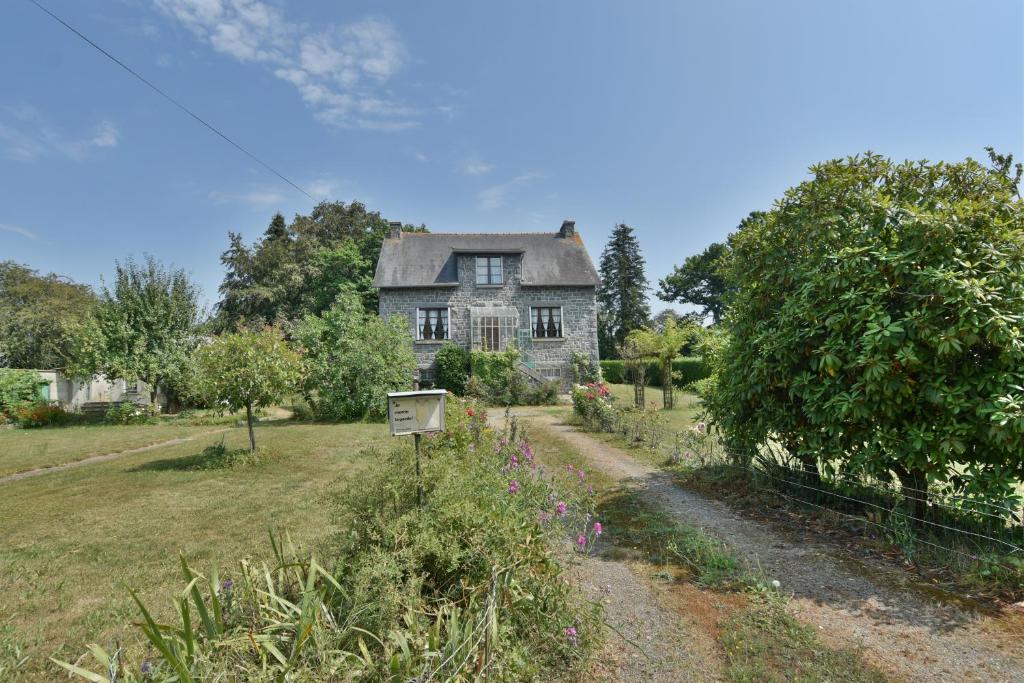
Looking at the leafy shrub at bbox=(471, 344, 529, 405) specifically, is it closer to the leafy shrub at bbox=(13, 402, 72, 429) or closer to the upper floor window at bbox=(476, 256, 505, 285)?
the upper floor window at bbox=(476, 256, 505, 285)

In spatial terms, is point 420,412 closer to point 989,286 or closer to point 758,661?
point 758,661

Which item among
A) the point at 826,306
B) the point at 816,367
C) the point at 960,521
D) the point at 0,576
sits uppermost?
the point at 826,306

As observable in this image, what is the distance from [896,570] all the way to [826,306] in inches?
95.5

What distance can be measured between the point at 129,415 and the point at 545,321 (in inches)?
655

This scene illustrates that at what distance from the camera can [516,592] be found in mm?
2953

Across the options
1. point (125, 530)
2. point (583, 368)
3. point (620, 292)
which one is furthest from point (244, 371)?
point (620, 292)

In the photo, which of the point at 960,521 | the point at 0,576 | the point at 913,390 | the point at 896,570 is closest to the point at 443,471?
the point at 896,570

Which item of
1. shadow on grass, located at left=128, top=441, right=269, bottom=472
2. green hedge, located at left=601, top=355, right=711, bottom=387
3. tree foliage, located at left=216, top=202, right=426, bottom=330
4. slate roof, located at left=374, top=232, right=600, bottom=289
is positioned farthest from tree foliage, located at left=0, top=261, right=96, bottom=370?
green hedge, located at left=601, top=355, right=711, bottom=387

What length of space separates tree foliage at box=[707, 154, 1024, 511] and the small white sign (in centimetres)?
364

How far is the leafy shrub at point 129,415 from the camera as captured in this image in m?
17.7

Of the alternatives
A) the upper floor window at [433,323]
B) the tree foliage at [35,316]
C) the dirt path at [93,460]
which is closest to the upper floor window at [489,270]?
the upper floor window at [433,323]

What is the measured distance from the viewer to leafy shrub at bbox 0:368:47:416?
711 inches

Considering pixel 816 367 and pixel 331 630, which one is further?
pixel 816 367

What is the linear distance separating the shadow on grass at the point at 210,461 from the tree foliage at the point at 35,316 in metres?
23.2
